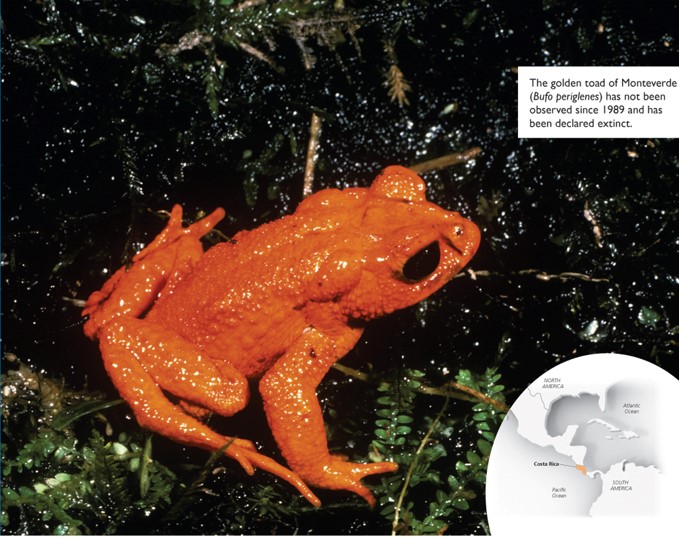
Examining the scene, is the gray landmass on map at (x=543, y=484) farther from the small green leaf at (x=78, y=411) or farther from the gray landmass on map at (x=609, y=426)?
the small green leaf at (x=78, y=411)

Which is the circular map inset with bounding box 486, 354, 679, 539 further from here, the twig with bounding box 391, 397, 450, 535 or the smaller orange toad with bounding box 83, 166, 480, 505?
the smaller orange toad with bounding box 83, 166, 480, 505

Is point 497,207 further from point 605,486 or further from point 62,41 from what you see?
point 62,41

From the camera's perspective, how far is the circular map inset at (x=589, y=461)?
2143mm

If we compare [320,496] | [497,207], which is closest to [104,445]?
[320,496]

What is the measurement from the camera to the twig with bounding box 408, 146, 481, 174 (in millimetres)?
2475

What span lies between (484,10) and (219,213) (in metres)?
1.43

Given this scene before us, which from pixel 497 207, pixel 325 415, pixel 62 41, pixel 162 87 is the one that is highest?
pixel 62 41

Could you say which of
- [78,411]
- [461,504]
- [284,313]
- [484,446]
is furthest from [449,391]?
[78,411]

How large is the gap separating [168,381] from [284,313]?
0.49 meters

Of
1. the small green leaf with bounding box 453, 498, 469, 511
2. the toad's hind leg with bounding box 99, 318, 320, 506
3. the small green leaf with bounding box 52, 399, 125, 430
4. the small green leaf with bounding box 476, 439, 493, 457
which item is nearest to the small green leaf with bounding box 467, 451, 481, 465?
the small green leaf with bounding box 476, 439, 493, 457

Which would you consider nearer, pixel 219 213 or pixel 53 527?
pixel 53 527

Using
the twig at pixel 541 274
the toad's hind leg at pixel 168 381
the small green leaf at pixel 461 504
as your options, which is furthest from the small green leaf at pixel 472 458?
the toad's hind leg at pixel 168 381

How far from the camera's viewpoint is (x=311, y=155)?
2477 millimetres

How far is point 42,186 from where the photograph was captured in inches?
91.0
